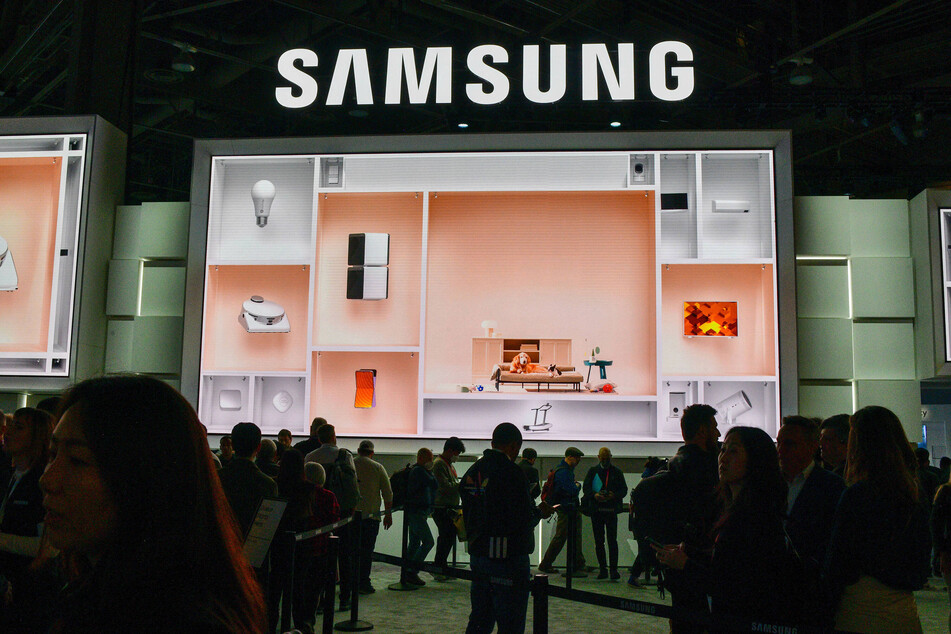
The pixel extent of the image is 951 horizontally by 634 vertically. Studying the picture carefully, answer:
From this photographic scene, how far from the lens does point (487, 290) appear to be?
27.9ft

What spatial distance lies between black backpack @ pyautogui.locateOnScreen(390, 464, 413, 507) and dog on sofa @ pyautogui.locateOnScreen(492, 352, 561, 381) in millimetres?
1246

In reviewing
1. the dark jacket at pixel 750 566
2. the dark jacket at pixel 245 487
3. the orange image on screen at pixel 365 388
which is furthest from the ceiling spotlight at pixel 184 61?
the dark jacket at pixel 750 566

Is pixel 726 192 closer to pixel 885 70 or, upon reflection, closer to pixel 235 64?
pixel 885 70

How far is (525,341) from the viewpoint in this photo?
8266mm

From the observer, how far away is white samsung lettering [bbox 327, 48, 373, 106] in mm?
8156

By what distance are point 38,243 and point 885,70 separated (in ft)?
37.6

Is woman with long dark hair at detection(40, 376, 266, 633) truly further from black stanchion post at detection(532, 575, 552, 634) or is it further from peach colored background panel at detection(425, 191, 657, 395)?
peach colored background panel at detection(425, 191, 657, 395)

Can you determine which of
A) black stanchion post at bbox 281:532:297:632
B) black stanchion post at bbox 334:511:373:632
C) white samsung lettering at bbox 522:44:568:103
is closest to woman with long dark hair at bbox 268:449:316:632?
black stanchion post at bbox 334:511:373:632

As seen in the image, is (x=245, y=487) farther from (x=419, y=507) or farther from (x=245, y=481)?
(x=419, y=507)

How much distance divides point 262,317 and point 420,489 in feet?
7.88

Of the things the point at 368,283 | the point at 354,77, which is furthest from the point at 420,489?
the point at 354,77

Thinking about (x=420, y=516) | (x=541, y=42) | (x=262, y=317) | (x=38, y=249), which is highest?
(x=541, y=42)

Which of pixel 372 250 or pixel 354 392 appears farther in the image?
pixel 354 392

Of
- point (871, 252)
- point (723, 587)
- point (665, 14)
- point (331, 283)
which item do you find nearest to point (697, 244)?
point (871, 252)
